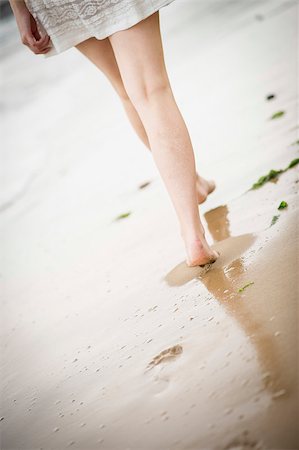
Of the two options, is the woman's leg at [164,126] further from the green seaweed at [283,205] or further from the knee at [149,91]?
the green seaweed at [283,205]

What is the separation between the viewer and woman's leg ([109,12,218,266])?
68.4 inches

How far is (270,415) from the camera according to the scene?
1073 millimetres

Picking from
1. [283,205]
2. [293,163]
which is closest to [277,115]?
[293,163]

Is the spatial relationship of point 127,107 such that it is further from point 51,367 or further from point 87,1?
point 51,367

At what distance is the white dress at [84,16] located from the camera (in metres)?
1.64

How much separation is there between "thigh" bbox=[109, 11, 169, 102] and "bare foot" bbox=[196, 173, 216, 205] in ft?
2.08

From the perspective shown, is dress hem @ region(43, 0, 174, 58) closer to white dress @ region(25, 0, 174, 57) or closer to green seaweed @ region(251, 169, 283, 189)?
white dress @ region(25, 0, 174, 57)

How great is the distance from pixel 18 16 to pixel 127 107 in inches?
21.3

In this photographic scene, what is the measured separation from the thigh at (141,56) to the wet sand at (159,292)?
0.62m

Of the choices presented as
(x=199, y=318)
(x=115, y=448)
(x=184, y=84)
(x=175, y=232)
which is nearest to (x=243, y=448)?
(x=115, y=448)

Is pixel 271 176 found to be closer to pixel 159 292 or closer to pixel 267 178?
pixel 267 178

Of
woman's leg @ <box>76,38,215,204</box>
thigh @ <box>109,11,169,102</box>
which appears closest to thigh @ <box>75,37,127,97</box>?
woman's leg @ <box>76,38,215,204</box>

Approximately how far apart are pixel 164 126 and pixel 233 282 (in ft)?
1.81

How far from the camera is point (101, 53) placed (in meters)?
2.04
